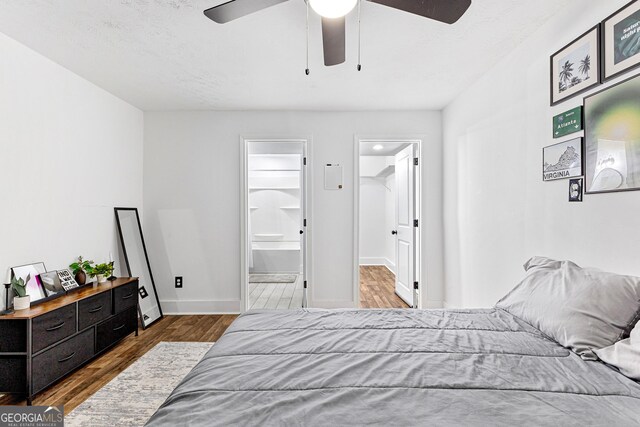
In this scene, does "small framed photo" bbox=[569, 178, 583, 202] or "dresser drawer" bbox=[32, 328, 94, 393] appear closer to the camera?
"small framed photo" bbox=[569, 178, 583, 202]

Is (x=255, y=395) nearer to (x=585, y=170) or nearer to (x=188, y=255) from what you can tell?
(x=585, y=170)

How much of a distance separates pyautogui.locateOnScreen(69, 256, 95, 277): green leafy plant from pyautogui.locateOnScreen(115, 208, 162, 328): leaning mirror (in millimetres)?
562

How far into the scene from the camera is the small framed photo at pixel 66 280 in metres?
2.70

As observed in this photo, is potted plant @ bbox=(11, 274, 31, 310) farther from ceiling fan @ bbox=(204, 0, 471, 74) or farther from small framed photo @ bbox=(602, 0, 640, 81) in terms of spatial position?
small framed photo @ bbox=(602, 0, 640, 81)

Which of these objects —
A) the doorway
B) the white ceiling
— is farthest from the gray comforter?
the doorway

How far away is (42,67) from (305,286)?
10.8 ft

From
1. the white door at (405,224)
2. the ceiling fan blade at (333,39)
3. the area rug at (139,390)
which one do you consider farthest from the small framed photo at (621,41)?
the area rug at (139,390)

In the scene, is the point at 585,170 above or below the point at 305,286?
above

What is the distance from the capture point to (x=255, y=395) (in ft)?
3.40

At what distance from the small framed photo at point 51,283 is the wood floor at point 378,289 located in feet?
10.6

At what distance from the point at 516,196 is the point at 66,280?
12.4 feet

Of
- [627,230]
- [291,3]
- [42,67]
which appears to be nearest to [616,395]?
[627,230]

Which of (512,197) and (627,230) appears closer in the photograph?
(627,230)

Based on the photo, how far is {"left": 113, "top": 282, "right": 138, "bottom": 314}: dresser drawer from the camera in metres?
3.04
